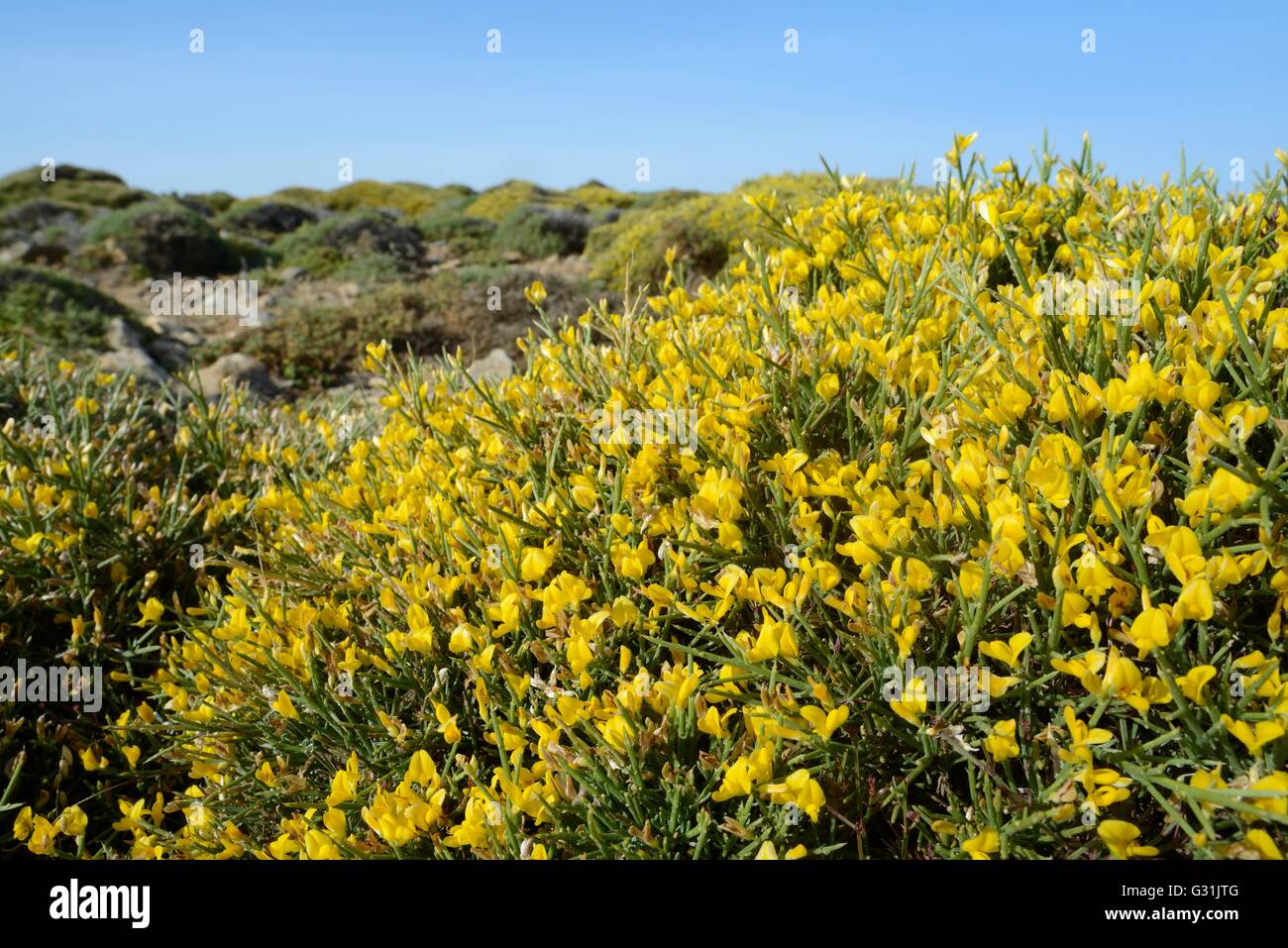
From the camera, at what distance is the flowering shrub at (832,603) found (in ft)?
3.86

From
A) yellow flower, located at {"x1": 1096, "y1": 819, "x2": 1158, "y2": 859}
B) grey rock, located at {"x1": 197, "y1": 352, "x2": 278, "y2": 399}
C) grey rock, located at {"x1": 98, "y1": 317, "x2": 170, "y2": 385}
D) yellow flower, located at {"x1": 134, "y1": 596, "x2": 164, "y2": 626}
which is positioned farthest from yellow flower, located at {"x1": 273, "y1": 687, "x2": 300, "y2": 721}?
grey rock, located at {"x1": 197, "y1": 352, "x2": 278, "y2": 399}

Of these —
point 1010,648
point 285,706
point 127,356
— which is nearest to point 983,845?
point 1010,648

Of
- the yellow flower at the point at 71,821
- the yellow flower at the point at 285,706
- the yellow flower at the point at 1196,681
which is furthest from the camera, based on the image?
the yellow flower at the point at 71,821

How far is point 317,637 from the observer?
1836 millimetres

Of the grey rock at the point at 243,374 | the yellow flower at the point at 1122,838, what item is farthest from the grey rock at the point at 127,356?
the yellow flower at the point at 1122,838

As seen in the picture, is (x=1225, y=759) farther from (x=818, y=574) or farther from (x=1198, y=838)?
(x=818, y=574)

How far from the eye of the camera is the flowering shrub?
1176 mm

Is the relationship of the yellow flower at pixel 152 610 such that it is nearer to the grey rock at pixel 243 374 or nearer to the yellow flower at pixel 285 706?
the yellow flower at pixel 285 706

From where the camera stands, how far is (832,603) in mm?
1328

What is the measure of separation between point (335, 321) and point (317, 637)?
8.45m

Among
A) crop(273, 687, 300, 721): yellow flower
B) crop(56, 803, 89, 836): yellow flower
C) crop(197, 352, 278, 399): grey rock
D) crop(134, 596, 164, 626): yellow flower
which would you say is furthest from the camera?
crop(197, 352, 278, 399): grey rock

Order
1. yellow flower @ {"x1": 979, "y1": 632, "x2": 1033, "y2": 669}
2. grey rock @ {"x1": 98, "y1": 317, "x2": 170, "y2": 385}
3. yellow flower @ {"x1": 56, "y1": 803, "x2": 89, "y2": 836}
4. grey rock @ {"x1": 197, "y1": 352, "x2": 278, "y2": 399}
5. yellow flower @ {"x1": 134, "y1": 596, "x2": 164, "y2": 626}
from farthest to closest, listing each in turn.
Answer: grey rock @ {"x1": 197, "y1": 352, "x2": 278, "y2": 399} → grey rock @ {"x1": 98, "y1": 317, "x2": 170, "y2": 385} → yellow flower @ {"x1": 134, "y1": 596, "x2": 164, "y2": 626} → yellow flower @ {"x1": 56, "y1": 803, "x2": 89, "y2": 836} → yellow flower @ {"x1": 979, "y1": 632, "x2": 1033, "y2": 669}

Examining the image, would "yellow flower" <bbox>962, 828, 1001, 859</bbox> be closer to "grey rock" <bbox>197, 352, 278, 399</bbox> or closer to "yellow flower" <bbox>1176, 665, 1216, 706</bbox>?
"yellow flower" <bbox>1176, 665, 1216, 706</bbox>
